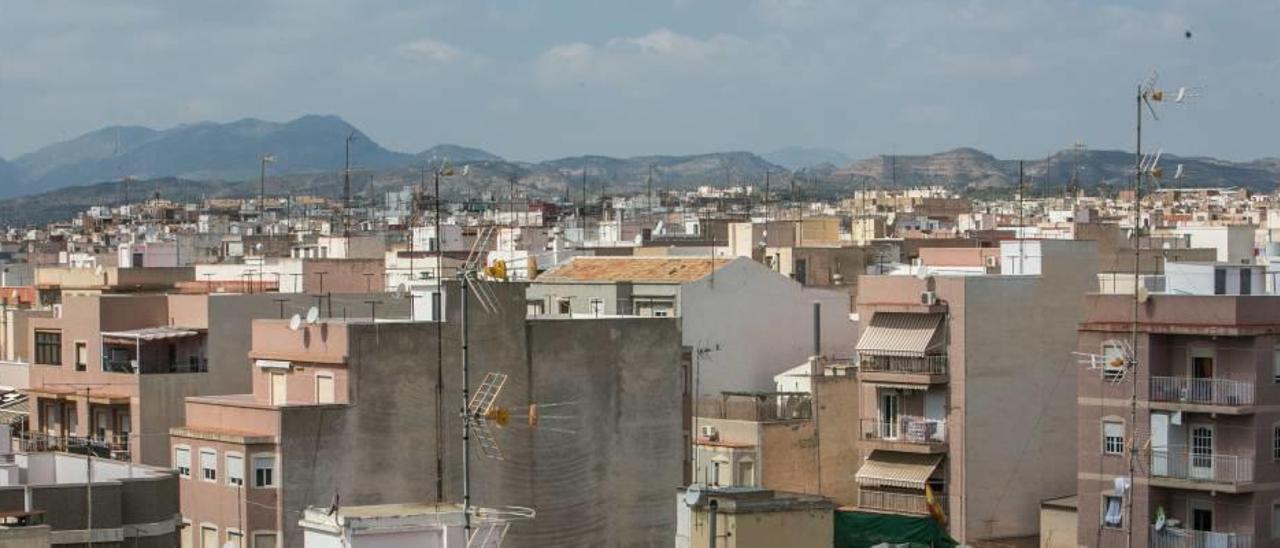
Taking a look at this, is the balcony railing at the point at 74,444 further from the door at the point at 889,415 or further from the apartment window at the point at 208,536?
the door at the point at 889,415

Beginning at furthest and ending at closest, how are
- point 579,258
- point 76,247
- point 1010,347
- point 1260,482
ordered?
point 76,247 < point 579,258 < point 1010,347 < point 1260,482

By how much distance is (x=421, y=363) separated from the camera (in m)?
31.8

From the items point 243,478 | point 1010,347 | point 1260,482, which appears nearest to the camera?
point 243,478

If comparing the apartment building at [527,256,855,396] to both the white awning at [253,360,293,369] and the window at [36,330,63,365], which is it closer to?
the window at [36,330,63,365]

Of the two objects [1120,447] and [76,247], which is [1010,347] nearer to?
[1120,447]

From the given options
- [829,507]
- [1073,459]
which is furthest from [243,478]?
[1073,459]

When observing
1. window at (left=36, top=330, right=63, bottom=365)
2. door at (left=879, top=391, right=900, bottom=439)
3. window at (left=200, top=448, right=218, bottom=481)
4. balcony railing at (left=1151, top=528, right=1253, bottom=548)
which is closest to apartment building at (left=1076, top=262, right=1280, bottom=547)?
balcony railing at (left=1151, top=528, right=1253, bottom=548)

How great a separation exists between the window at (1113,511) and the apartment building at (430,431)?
20.9ft

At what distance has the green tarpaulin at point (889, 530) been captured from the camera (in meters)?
37.9

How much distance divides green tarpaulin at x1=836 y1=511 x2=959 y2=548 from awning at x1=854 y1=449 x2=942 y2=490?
4.48 feet

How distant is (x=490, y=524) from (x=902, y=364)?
18.5m

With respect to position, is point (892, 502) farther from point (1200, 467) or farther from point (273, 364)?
→ point (273, 364)

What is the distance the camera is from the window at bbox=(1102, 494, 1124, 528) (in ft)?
116

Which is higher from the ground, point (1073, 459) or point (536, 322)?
point (536, 322)
